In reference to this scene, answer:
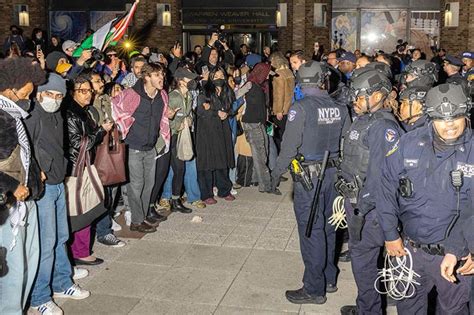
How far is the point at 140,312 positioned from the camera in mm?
5438

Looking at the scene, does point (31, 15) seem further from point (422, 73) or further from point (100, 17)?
point (422, 73)

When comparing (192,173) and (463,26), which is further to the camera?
(463,26)

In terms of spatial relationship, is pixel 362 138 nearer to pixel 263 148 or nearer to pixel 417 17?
pixel 263 148

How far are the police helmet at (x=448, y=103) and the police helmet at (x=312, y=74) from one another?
5.75 feet

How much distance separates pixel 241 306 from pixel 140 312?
92 cm

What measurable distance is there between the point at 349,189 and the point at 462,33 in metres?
18.1

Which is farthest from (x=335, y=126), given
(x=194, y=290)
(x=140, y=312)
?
(x=140, y=312)

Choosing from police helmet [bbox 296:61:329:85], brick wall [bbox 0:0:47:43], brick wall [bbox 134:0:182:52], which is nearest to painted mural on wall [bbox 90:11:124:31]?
brick wall [bbox 134:0:182:52]

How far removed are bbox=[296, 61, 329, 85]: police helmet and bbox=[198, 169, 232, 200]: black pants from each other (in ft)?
12.4

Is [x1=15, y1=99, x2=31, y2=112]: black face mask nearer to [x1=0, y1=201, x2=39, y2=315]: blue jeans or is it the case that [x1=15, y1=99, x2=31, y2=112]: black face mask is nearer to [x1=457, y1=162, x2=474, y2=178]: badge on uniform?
[x1=0, y1=201, x2=39, y2=315]: blue jeans

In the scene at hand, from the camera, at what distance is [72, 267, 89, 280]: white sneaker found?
6234mm

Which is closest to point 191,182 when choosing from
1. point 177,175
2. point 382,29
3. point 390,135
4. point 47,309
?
point 177,175

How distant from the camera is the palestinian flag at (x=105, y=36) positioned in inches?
328

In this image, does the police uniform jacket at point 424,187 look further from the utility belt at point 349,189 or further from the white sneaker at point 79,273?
the white sneaker at point 79,273
